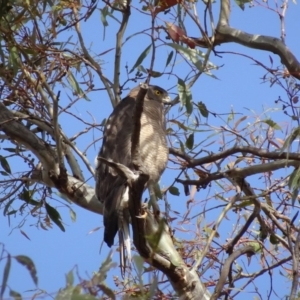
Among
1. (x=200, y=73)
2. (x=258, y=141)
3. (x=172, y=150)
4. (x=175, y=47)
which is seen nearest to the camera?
(x=175, y=47)

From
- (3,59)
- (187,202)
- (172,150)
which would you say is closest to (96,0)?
(3,59)

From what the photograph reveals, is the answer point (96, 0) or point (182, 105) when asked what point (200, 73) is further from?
point (96, 0)

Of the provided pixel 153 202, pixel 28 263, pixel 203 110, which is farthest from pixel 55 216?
pixel 28 263

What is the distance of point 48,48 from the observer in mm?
3234

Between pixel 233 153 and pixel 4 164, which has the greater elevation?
pixel 4 164

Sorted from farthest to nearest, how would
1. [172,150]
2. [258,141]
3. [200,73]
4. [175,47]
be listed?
1. [172,150]
2. [258,141]
3. [200,73]
4. [175,47]

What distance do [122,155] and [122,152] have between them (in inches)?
0.6

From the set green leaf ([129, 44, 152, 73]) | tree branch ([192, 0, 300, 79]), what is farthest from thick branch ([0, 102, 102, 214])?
tree branch ([192, 0, 300, 79])

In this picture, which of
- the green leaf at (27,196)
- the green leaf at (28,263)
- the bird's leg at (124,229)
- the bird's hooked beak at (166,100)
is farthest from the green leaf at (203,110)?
the green leaf at (28,263)

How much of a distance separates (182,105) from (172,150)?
0.44m

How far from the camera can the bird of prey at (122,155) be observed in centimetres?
290

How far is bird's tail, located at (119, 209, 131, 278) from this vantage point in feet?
9.27

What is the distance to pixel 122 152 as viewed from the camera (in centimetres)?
329

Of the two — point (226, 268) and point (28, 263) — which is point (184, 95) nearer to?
point (226, 268)
